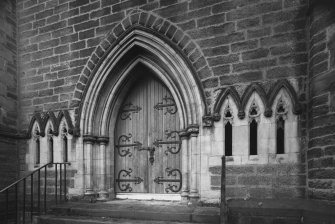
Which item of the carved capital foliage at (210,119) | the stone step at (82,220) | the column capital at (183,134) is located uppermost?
the carved capital foliage at (210,119)

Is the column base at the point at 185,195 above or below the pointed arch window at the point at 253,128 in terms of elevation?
below

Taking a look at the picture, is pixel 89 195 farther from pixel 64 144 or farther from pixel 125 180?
pixel 64 144

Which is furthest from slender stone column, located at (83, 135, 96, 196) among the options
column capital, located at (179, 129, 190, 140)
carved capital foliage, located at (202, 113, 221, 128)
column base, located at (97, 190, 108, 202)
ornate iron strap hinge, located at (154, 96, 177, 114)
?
carved capital foliage, located at (202, 113, 221, 128)

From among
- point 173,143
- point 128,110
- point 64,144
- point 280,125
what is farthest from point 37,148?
point 280,125

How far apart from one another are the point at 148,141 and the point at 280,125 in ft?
7.47

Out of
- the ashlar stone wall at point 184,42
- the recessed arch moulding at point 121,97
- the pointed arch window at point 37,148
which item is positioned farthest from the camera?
the pointed arch window at point 37,148

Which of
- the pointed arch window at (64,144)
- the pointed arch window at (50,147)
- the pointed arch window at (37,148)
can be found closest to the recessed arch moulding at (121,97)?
the pointed arch window at (64,144)

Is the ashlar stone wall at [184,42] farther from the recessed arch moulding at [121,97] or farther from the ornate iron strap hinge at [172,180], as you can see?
the ornate iron strap hinge at [172,180]

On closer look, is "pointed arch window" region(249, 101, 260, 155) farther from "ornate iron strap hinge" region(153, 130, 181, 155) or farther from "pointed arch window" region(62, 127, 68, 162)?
"pointed arch window" region(62, 127, 68, 162)

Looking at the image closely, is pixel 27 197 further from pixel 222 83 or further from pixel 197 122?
pixel 222 83

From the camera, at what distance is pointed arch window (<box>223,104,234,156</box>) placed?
4.19m

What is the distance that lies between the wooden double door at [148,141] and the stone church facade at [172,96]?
2 cm

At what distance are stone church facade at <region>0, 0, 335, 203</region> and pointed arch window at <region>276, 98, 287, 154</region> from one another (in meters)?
0.02

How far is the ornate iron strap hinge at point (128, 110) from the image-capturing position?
534cm
